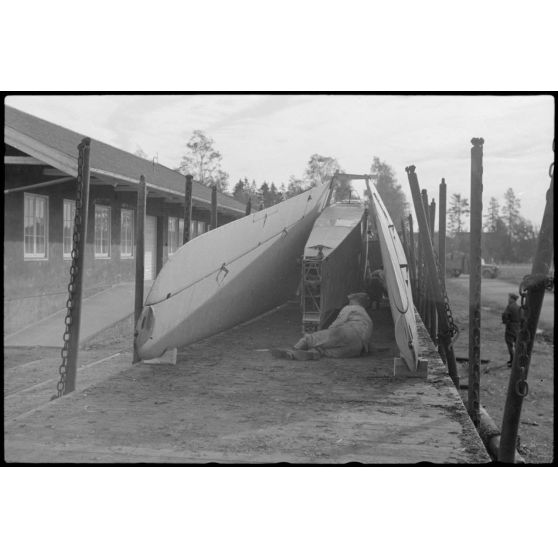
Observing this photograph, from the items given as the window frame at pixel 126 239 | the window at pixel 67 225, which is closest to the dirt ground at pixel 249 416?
the window at pixel 67 225

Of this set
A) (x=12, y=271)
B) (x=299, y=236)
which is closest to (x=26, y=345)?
(x=12, y=271)

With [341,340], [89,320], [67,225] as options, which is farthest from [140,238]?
[67,225]

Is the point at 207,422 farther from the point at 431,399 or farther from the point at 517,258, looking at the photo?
the point at 517,258

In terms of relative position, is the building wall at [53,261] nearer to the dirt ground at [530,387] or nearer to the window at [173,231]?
the window at [173,231]

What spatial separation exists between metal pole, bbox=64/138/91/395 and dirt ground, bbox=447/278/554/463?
11.3ft

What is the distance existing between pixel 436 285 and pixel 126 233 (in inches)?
189

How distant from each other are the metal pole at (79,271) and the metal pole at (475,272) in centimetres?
286

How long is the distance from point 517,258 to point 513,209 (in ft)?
11.4

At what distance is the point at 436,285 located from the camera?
6.05m

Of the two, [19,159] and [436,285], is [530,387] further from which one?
[19,159]

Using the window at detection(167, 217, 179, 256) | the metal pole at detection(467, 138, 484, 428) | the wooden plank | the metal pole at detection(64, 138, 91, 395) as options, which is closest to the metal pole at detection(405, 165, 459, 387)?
the metal pole at detection(467, 138, 484, 428)

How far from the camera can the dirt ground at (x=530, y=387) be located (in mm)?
6568

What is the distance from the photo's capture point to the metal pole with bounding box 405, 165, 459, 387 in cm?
574

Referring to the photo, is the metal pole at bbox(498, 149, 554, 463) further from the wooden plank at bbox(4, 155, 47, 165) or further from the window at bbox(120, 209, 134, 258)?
the window at bbox(120, 209, 134, 258)
